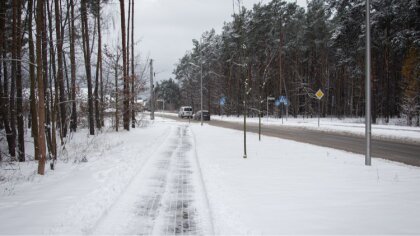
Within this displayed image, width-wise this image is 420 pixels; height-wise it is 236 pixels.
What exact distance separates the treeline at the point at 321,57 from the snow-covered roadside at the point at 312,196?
5110 millimetres

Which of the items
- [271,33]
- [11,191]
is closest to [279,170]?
[11,191]

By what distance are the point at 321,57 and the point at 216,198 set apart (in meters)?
52.5

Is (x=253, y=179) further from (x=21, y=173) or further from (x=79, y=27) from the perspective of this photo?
(x=79, y=27)

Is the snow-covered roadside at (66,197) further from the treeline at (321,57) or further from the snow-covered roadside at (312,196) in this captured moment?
the treeline at (321,57)

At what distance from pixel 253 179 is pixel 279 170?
1596mm

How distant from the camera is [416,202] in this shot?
6828mm

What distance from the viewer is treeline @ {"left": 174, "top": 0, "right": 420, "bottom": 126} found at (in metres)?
30.8

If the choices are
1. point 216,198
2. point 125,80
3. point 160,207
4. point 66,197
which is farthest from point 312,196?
point 125,80

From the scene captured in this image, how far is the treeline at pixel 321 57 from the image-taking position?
101 ft

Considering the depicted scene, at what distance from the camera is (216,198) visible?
729 centimetres

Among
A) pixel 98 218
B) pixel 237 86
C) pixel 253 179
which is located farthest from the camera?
pixel 237 86

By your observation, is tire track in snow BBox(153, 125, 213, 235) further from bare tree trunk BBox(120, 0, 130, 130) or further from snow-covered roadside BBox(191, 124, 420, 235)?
bare tree trunk BBox(120, 0, 130, 130)

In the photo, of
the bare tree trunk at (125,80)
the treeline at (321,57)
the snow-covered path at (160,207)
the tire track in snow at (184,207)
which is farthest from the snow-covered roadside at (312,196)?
the bare tree trunk at (125,80)

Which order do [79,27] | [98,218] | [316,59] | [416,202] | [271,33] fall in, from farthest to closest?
[316,59]
[271,33]
[79,27]
[416,202]
[98,218]
